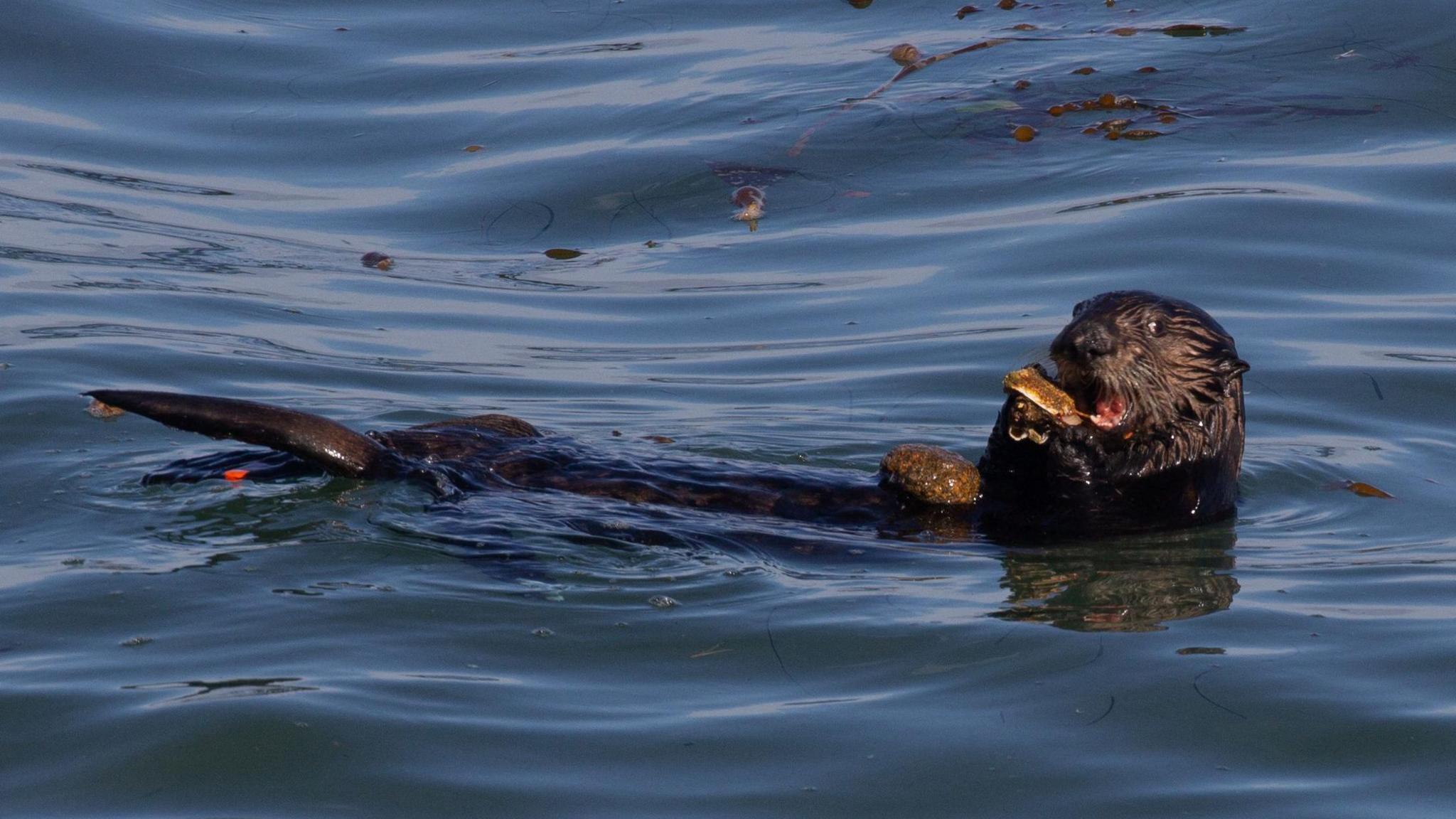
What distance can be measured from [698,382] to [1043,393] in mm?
2607

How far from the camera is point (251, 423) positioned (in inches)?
178

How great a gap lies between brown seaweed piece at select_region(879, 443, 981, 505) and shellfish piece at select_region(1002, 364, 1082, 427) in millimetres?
321

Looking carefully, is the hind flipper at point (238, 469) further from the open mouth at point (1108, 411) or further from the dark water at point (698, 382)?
the open mouth at point (1108, 411)

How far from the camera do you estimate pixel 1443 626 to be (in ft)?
14.2

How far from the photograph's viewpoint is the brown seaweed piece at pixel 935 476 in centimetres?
497

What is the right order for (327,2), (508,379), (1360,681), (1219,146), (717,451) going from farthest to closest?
1. (327,2)
2. (1219,146)
3. (508,379)
4. (717,451)
5. (1360,681)

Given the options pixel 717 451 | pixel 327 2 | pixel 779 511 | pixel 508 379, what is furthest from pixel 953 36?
pixel 779 511

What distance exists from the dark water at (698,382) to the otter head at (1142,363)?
0.38 metres

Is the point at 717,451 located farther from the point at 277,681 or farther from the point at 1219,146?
the point at 1219,146

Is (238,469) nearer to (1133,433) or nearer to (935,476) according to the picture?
(935,476)

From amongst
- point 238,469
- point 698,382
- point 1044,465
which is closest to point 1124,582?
point 1044,465

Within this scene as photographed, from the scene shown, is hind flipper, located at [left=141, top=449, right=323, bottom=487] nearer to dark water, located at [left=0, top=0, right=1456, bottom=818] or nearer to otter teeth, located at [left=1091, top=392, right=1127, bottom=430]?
dark water, located at [left=0, top=0, right=1456, bottom=818]

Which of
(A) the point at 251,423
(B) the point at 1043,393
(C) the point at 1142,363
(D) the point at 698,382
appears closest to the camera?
(A) the point at 251,423

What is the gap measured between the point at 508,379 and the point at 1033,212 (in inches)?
137
